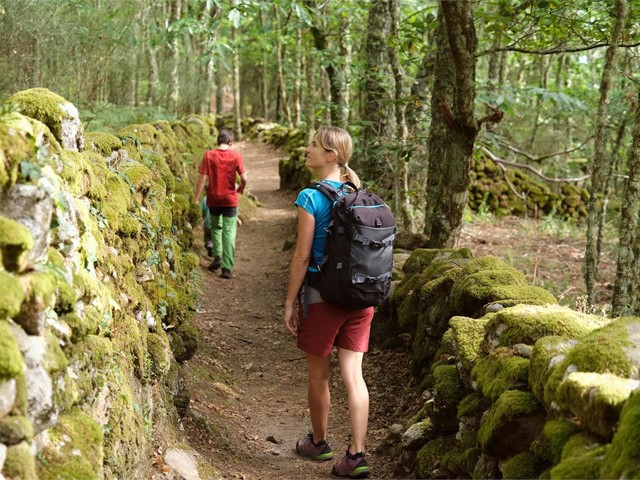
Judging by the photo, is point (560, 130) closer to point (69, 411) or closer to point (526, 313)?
point (526, 313)

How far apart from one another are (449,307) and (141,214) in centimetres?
273

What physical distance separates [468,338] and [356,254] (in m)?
0.93

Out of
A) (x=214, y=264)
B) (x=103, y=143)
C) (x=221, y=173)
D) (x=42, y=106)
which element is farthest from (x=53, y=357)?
(x=214, y=264)

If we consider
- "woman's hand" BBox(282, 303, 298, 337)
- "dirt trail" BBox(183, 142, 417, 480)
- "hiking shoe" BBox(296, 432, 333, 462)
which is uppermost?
"woman's hand" BBox(282, 303, 298, 337)

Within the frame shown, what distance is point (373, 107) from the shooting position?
1189 cm

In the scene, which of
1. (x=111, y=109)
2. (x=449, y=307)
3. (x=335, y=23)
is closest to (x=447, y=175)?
(x=449, y=307)

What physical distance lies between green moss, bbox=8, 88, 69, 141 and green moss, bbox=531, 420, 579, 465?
3.12 m

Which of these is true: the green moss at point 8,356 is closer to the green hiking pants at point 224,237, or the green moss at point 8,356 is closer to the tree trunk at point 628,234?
the tree trunk at point 628,234

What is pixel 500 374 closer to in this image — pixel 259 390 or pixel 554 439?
pixel 554 439

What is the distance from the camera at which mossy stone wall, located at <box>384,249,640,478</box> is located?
8.38 feet

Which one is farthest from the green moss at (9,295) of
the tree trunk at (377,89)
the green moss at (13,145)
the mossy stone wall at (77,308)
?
the tree trunk at (377,89)

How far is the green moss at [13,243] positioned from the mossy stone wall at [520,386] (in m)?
2.21

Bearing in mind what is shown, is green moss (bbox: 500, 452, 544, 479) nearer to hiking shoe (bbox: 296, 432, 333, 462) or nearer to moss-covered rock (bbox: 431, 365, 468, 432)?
moss-covered rock (bbox: 431, 365, 468, 432)

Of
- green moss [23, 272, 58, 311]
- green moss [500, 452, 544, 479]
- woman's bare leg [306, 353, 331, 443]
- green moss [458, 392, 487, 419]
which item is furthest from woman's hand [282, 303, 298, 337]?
green moss [23, 272, 58, 311]
